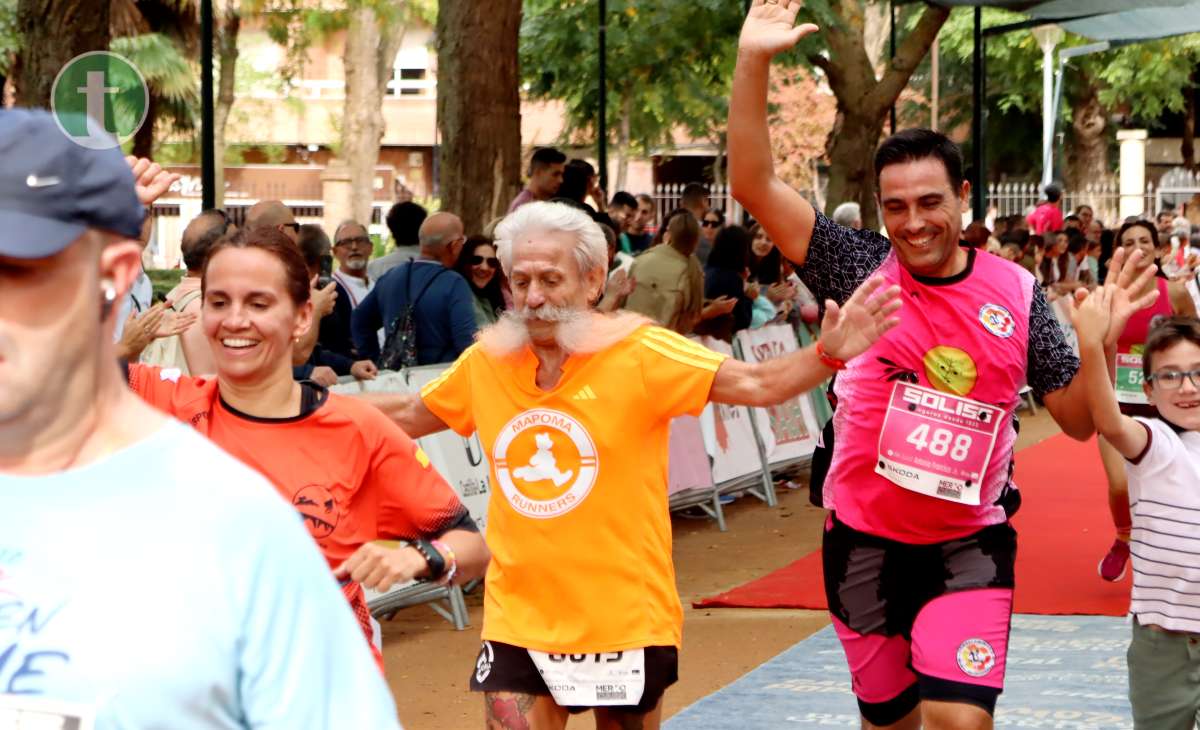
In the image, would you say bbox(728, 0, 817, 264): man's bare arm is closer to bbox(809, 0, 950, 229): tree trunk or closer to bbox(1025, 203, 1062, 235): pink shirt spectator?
bbox(809, 0, 950, 229): tree trunk

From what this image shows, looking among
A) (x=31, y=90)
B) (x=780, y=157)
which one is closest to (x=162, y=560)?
(x=31, y=90)

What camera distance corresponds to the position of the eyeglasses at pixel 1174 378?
17.6 feet

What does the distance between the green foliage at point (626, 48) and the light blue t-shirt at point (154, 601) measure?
19.1 meters

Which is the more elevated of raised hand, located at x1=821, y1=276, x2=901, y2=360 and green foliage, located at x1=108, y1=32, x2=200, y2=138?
green foliage, located at x1=108, y1=32, x2=200, y2=138

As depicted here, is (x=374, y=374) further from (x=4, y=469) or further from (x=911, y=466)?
(x=4, y=469)

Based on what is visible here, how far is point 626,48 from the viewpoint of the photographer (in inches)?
834

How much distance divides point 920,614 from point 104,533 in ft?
11.3

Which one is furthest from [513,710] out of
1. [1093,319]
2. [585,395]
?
[1093,319]

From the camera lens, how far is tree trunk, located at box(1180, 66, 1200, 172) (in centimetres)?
5291

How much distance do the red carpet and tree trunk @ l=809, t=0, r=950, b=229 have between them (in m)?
8.13

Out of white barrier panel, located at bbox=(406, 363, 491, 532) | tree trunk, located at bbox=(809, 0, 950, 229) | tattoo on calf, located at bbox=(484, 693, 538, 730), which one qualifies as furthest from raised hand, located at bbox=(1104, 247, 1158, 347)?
tree trunk, located at bbox=(809, 0, 950, 229)

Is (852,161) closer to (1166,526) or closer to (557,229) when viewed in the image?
(1166,526)

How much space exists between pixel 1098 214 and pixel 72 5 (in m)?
37.5

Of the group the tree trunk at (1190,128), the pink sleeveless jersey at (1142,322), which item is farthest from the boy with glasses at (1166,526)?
the tree trunk at (1190,128)
